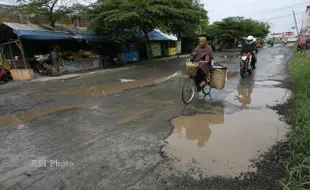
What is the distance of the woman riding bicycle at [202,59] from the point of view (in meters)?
5.38

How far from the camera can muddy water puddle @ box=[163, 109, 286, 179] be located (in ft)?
9.10

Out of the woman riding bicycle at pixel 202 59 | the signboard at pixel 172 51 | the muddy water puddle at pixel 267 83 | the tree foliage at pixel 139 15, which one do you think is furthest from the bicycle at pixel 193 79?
the signboard at pixel 172 51

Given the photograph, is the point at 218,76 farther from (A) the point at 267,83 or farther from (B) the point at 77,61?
(B) the point at 77,61

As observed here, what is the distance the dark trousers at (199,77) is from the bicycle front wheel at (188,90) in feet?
0.37

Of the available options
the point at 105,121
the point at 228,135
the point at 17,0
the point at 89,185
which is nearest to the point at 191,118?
the point at 228,135

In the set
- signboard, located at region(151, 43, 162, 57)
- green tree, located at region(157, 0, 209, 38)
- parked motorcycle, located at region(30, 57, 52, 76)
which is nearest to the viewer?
parked motorcycle, located at region(30, 57, 52, 76)

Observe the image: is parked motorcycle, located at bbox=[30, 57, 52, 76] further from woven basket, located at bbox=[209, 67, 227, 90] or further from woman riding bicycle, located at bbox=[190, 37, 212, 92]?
woven basket, located at bbox=[209, 67, 227, 90]

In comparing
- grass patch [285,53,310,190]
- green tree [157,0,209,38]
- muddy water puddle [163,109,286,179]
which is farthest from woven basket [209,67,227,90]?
green tree [157,0,209,38]

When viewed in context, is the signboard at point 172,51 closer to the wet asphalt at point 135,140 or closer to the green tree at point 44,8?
the green tree at point 44,8

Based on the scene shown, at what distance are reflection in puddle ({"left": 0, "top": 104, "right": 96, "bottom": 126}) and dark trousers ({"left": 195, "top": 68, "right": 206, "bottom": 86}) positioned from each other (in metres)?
2.87

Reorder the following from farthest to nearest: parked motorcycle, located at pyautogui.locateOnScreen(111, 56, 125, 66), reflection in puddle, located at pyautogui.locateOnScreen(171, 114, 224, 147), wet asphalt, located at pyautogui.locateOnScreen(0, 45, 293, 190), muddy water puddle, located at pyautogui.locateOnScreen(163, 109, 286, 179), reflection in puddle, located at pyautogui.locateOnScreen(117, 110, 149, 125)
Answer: parked motorcycle, located at pyautogui.locateOnScreen(111, 56, 125, 66) < reflection in puddle, located at pyautogui.locateOnScreen(117, 110, 149, 125) < reflection in puddle, located at pyautogui.locateOnScreen(171, 114, 224, 147) < muddy water puddle, located at pyautogui.locateOnScreen(163, 109, 286, 179) < wet asphalt, located at pyautogui.locateOnScreen(0, 45, 293, 190)

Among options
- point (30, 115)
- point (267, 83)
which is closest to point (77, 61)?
point (30, 115)

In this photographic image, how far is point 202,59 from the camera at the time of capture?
552cm

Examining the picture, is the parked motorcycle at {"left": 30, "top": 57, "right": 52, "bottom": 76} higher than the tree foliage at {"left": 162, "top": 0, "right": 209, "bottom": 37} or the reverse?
the reverse
